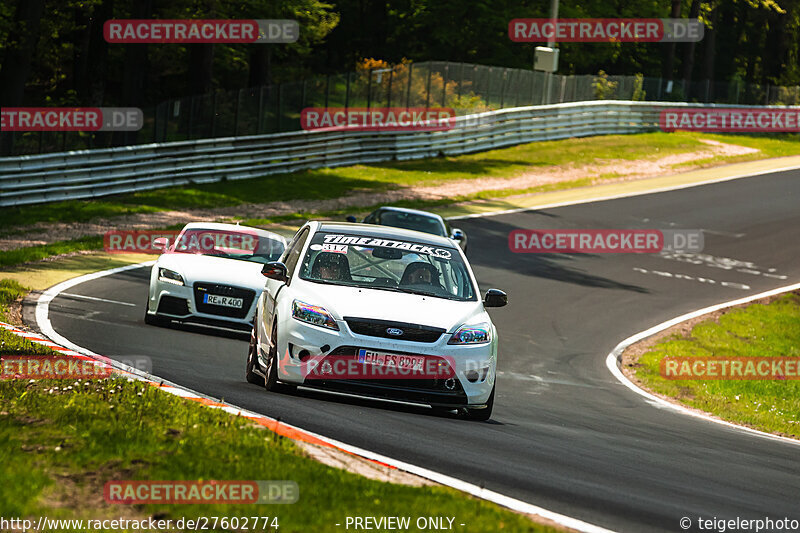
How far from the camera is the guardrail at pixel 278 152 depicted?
27.0 metres

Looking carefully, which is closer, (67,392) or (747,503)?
(747,503)

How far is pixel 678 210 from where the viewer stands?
34281 mm

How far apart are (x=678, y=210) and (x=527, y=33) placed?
3101 centimetres

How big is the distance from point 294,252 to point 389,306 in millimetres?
1745

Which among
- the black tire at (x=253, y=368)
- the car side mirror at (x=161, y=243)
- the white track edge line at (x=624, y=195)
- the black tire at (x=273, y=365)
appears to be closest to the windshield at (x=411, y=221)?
the car side mirror at (x=161, y=243)

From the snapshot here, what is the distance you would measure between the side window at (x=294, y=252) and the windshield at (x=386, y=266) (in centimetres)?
16

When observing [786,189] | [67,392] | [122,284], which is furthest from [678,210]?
[67,392]

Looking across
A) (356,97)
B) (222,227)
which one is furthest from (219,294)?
(356,97)

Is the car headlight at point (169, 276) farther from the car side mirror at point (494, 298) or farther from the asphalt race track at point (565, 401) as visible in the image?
the car side mirror at point (494, 298)

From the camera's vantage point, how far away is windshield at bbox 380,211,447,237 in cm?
2062

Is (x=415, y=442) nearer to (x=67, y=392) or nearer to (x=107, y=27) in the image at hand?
(x=67, y=392)

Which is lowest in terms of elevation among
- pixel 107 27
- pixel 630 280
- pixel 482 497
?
pixel 630 280

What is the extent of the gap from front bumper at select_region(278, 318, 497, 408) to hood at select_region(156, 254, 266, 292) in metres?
5.34

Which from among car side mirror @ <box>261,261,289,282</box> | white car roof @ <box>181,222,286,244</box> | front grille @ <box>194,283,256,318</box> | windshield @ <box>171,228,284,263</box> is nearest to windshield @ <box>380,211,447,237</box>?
white car roof @ <box>181,222,286,244</box>
